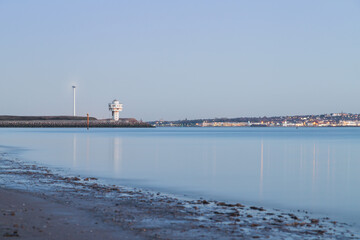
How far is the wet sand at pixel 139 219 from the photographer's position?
363 inches

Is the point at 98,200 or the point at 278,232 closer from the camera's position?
the point at 278,232

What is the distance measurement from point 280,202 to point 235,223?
552 centimetres

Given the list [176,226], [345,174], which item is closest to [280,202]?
[176,226]

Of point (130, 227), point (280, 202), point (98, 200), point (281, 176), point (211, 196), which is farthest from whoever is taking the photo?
point (281, 176)

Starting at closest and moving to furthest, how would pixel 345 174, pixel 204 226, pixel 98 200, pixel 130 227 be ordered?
pixel 130 227 → pixel 204 226 → pixel 98 200 → pixel 345 174

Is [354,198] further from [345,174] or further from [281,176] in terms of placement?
[345,174]

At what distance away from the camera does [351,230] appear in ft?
36.0

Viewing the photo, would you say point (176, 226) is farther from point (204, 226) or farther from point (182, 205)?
point (182, 205)

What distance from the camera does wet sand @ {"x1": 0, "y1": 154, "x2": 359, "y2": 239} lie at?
363 inches

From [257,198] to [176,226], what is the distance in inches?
289

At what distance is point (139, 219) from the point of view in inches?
423

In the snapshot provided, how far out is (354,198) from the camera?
689 inches

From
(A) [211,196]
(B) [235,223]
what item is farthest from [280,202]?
(B) [235,223]

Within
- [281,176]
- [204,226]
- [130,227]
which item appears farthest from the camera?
[281,176]
